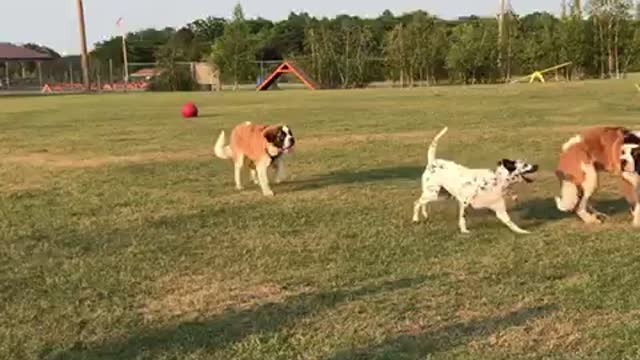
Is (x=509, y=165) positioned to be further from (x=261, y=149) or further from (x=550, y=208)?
(x=261, y=149)

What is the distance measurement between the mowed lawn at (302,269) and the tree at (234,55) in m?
45.4

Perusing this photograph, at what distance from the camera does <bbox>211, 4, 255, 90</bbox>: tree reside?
56.4m

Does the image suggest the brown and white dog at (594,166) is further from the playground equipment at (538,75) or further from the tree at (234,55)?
the tree at (234,55)

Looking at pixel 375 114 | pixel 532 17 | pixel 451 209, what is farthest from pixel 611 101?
pixel 532 17

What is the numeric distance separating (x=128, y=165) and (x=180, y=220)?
15.3 ft

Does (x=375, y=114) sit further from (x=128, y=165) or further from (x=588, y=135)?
(x=588, y=135)

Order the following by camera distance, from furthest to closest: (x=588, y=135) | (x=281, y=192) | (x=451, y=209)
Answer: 1. (x=281, y=192)
2. (x=451, y=209)
3. (x=588, y=135)

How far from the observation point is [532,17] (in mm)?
56219

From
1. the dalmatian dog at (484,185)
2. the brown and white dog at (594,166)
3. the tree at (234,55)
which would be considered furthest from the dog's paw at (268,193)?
the tree at (234,55)

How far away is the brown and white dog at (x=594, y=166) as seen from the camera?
6664 mm

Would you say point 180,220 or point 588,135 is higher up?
point 588,135

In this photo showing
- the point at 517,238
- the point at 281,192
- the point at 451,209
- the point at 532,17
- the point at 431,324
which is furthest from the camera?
the point at 532,17

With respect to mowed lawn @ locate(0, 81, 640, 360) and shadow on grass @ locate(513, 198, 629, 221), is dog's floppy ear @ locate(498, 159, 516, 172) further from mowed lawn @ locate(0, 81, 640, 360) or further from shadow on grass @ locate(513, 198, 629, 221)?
shadow on grass @ locate(513, 198, 629, 221)

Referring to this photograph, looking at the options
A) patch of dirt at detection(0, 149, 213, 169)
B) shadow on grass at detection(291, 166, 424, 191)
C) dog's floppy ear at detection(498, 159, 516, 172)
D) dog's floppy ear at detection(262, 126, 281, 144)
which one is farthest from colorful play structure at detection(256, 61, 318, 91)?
dog's floppy ear at detection(498, 159, 516, 172)
